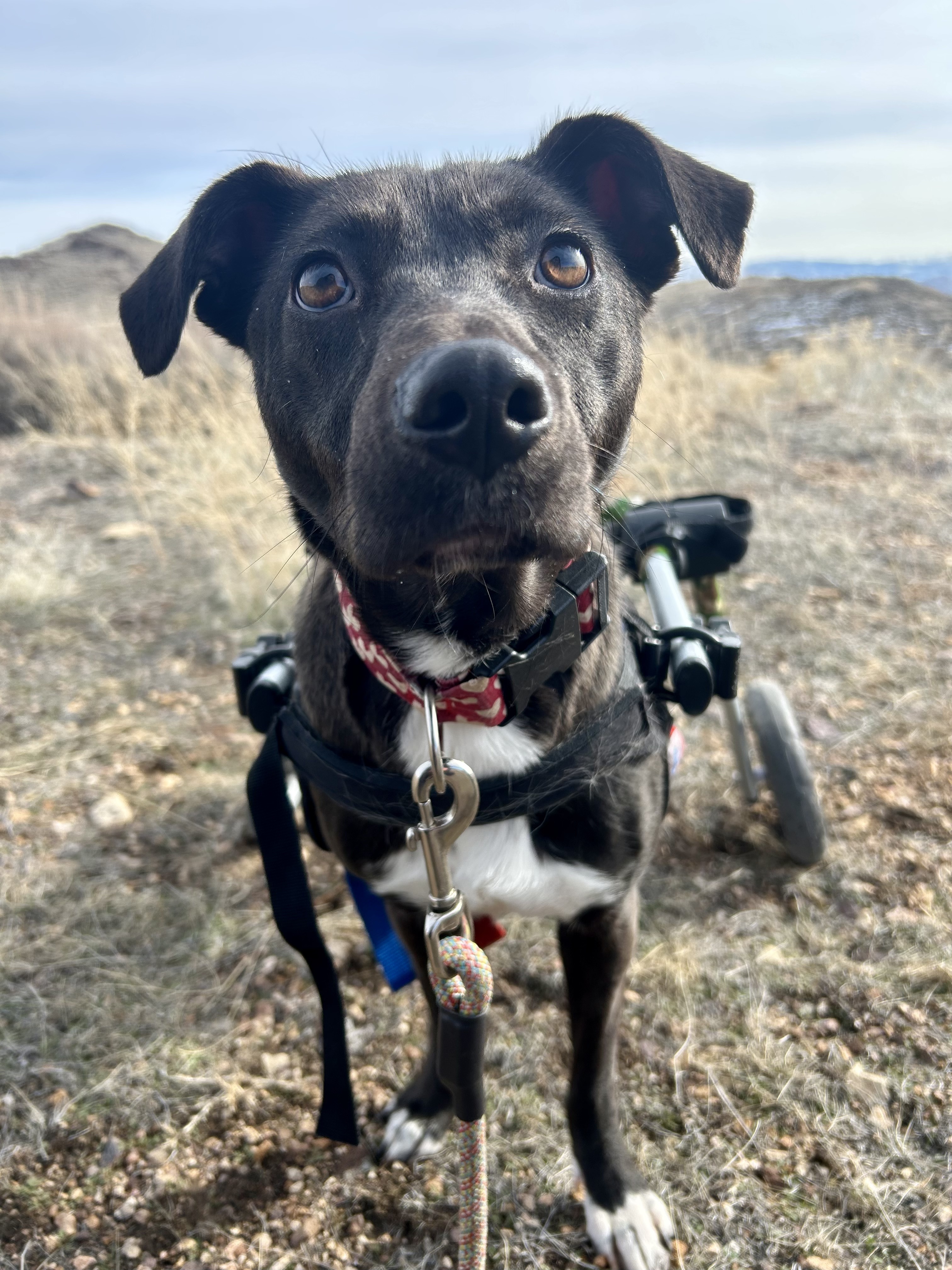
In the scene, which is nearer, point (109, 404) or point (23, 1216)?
point (23, 1216)

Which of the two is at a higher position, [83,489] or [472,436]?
[472,436]

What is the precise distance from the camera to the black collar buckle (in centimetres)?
126

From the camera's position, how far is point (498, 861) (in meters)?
1.45

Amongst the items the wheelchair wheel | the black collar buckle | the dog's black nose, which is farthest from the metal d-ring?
the wheelchair wheel

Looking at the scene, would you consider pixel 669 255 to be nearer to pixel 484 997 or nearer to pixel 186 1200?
pixel 484 997

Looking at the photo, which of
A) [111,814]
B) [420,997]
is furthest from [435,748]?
[111,814]

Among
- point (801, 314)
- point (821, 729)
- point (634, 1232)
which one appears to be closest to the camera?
point (634, 1232)

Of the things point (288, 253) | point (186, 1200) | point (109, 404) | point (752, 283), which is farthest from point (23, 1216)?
point (752, 283)

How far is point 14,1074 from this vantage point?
191 centimetres

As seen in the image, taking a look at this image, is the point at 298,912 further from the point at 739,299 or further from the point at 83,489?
the point at 739,299

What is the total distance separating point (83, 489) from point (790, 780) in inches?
220

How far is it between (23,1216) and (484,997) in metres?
1.13

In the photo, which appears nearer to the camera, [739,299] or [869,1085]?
[869,1085]

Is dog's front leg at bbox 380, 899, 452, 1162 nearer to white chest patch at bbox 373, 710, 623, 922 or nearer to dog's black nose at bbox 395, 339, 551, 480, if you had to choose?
white chest patch at bbox 373, 710, 623, 922
